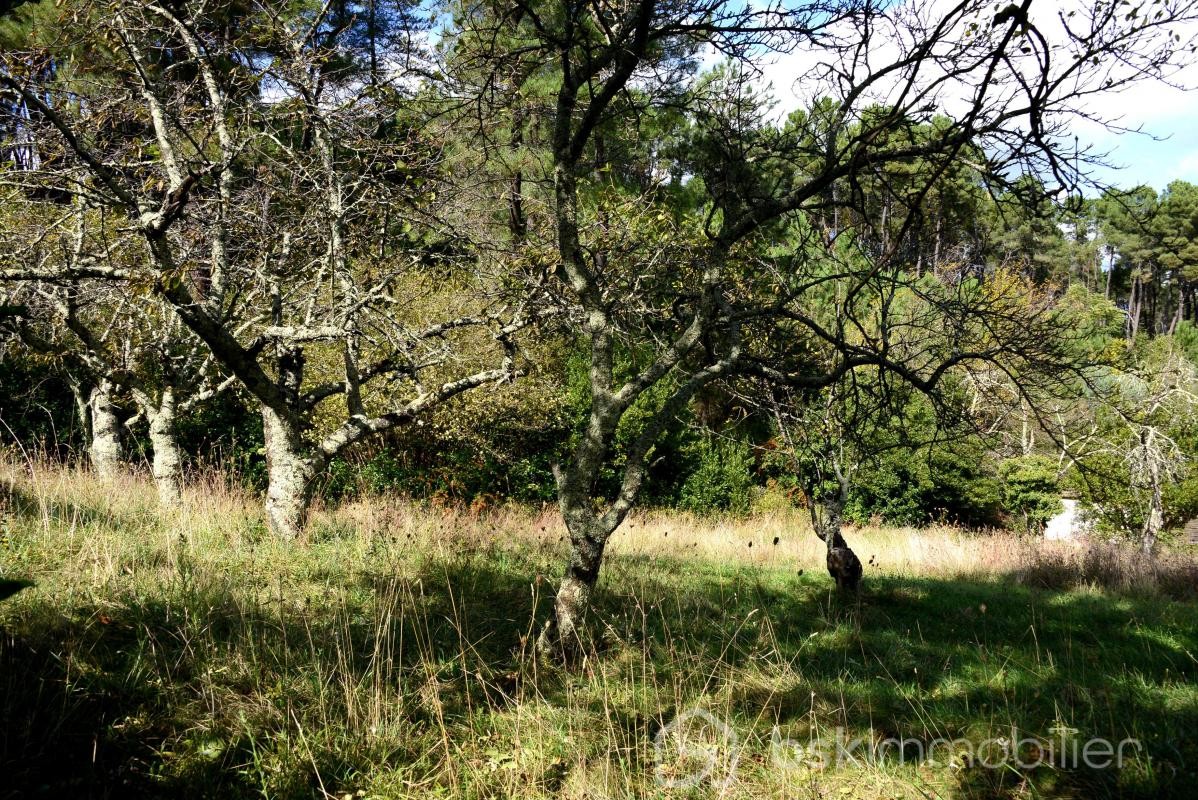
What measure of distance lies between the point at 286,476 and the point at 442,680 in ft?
10.6

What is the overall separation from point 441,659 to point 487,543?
2641 mm

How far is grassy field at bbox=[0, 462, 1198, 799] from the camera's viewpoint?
2977 millimetres

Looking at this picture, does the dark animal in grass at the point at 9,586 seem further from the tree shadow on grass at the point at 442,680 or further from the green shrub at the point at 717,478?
the green shrub at the point at 717,478

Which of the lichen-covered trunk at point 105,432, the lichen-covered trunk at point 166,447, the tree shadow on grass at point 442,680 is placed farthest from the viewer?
the lichen-covered trunk at point 105,432

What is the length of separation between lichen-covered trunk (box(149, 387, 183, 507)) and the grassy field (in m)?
0.99

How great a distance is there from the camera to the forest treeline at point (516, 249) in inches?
162

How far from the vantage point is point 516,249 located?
784 centimetres

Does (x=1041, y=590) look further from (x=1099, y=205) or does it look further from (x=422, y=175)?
(x=422, y=175)

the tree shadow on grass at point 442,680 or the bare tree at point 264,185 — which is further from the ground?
the bare tree at point 264,185

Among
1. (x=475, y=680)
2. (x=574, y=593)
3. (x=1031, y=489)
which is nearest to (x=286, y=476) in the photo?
(x=475, y=680)

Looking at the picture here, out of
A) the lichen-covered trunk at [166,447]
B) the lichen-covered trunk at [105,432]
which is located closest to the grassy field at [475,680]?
the lichen-covered trunk at [166,447]

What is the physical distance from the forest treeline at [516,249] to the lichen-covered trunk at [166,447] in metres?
0.03

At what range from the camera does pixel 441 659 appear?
4.06 meters

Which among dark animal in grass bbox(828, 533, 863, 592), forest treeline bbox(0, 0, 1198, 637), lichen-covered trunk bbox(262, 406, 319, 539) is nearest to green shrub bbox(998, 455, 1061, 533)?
forest treeline bbox(0, 0, 1198, 637)
